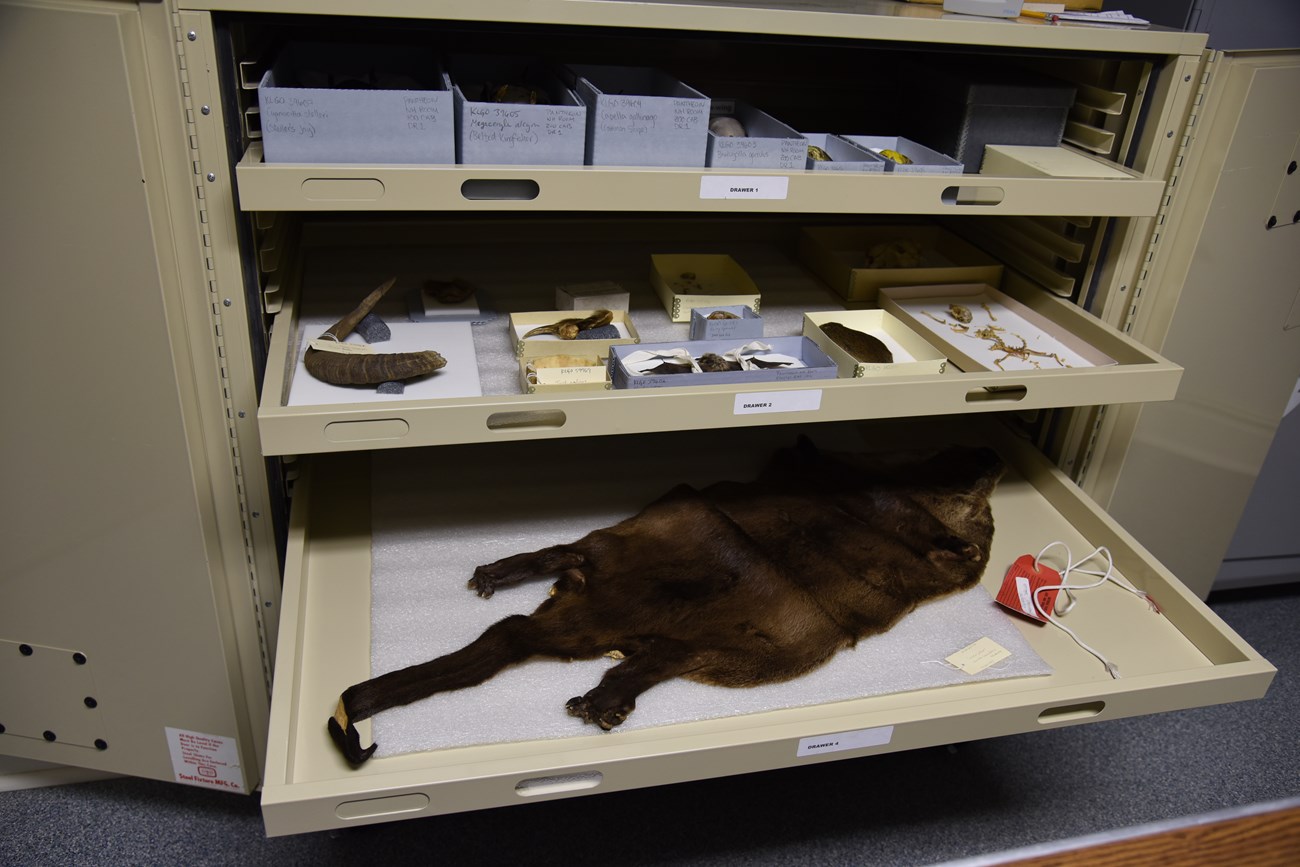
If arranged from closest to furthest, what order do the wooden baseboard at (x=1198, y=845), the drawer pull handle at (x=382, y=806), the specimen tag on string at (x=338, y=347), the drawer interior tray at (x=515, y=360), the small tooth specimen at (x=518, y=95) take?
the wooden baseboard at (x=1198, y=845) → the drawer pull handle at (x=382, y=806) → the drawer interior tray at (x=515, y=360) → the specimen tag on string at (x=338, y=347) → the small tooth specimen at (x=518, y=95)

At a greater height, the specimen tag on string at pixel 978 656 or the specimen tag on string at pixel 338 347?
the specimen tag on string at pixel 338 347

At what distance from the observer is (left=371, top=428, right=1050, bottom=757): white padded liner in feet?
3.68

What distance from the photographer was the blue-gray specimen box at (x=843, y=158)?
1.23m

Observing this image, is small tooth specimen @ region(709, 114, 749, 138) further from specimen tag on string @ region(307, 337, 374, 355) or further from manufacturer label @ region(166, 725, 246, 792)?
manufacturer label @ region(166, 725, 246, 792)

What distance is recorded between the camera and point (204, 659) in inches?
57.4

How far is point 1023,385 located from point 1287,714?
1361 mm

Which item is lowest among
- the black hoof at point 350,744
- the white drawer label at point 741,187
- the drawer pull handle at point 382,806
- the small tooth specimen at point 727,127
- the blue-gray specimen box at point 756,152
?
the drawer pull handle at point 382,806

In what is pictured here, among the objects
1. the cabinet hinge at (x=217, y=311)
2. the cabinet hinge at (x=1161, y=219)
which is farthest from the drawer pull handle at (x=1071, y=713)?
the cabinet hinge at (x=217, y=311)

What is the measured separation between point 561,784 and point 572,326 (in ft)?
Answer: 1.95

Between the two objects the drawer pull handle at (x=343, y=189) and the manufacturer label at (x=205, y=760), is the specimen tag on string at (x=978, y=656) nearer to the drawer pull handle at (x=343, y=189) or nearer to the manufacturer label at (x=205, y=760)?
the drawer pull handle at (x=343, y=189)

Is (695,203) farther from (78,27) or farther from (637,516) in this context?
(78,27)

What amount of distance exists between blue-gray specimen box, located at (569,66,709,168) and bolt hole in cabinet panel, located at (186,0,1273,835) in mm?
38

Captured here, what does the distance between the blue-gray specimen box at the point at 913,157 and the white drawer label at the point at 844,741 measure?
2.25 ft

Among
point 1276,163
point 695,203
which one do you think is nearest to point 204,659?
point 695,203
